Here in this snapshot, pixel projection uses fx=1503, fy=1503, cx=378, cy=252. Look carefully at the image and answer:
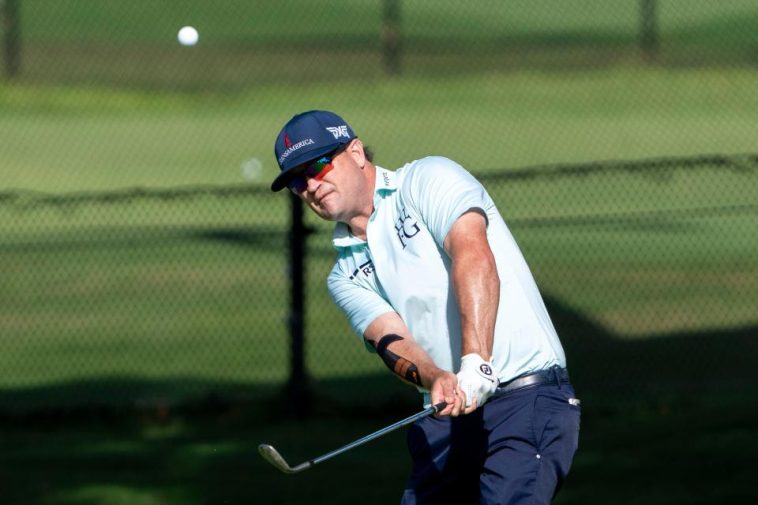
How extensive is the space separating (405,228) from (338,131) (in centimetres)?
39

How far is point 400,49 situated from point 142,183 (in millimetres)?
6599

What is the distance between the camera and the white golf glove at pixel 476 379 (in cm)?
436

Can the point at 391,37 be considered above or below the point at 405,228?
above

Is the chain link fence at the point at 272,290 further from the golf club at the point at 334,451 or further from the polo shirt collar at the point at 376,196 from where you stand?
the golf club at the point at 334,451

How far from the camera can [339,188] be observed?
4812mm

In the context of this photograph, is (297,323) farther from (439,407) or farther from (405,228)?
(439,407)

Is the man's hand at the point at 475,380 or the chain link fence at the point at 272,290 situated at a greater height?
the chain link fence at the point at 272,290

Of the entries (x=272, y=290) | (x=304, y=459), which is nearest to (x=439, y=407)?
Result: (x=304, y=459)

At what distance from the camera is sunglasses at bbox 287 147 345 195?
4.77 metres

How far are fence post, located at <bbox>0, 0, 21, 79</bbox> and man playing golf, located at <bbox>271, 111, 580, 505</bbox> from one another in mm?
18787

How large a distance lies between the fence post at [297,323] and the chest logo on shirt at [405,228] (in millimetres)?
3924

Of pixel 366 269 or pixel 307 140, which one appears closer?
pixel 307 140

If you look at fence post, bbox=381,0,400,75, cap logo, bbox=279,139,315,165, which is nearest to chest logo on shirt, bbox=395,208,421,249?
cap logo, bbox=279,139,315,165

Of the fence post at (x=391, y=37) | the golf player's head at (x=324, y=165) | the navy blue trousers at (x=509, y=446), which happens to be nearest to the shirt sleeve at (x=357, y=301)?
the golf player's head at (x=324, y=165)
